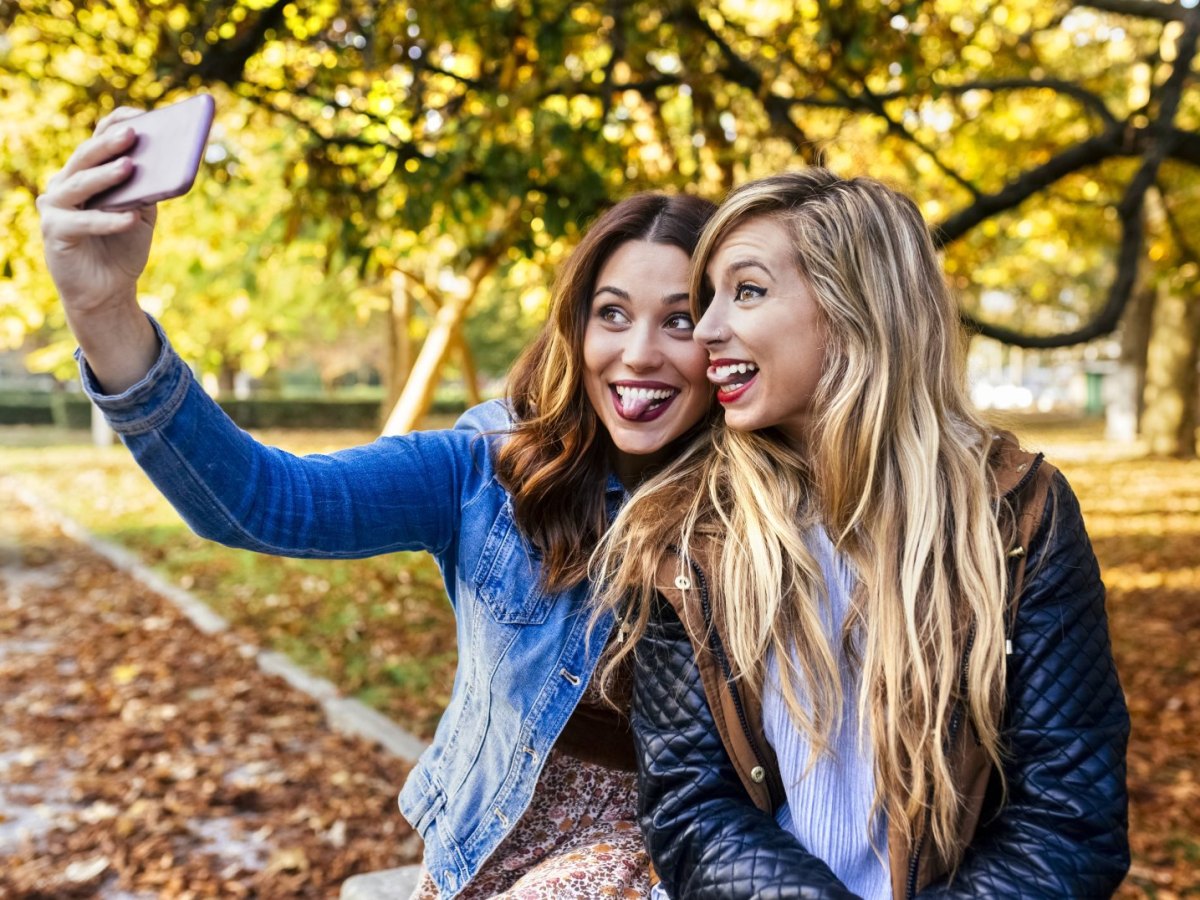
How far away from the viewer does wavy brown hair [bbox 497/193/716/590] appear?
2.29 meters

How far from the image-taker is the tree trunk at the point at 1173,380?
→ 61.6ft

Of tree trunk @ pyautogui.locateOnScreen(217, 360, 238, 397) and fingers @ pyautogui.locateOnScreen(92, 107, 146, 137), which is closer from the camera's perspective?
fingers @ pyautogui.locateOnScreen(92, 107, 146, 137)

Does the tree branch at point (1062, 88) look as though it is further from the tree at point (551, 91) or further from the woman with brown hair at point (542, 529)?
the woman with brown hair at point (542, 529)

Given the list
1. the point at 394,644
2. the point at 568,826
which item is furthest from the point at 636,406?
the point at 394,644

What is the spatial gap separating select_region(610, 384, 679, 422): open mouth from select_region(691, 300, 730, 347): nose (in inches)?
8.1

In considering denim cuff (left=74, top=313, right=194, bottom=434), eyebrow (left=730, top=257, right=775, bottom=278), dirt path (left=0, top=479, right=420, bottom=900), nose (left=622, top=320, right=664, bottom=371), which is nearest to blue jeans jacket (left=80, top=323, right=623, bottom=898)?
denim cuff (left=74, top=313, right=194, bottom=434)

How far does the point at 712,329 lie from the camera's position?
2.06 m

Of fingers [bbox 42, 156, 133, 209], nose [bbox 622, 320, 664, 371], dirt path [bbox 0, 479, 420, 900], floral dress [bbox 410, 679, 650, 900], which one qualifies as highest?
fingers [bbox 42, 156, 133, 209]

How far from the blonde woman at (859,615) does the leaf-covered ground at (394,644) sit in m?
0.78

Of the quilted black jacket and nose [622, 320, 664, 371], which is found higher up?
nose [622, 320, 664, 371]

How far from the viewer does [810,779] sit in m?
1.96

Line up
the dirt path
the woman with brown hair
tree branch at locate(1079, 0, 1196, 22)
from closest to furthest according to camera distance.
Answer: the woman with brown hair
the dirt path
tree branch at locate(1079, 0, 1196, 22)

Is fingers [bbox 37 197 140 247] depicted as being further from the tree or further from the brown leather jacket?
the tree

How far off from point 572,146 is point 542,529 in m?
3.50
